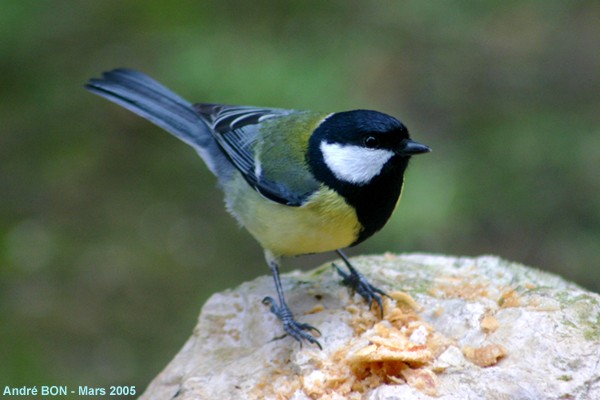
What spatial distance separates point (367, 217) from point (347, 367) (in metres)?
0.72

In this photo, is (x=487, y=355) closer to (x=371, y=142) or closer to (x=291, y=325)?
(x=291, y=325)

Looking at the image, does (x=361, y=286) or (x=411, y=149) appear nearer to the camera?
(x=411, y=149)

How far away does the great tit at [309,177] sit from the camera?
323 centimetres

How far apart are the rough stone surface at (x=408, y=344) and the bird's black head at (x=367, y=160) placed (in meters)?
0.41

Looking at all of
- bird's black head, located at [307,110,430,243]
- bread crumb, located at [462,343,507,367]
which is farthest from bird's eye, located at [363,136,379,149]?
bread crumb, located at [462,343,507,367]

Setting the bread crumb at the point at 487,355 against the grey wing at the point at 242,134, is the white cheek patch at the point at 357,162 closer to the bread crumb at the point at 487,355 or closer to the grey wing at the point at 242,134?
the grey wing at the point at 242,134

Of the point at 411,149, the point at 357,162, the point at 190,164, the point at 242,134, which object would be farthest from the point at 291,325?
the point at 190,164

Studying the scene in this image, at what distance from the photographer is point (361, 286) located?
11.2ft

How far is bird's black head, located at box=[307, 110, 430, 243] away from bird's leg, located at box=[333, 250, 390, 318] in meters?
0.20

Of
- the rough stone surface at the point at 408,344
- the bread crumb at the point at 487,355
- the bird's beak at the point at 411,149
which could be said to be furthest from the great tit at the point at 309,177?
the bread crumb at the point at 487,355

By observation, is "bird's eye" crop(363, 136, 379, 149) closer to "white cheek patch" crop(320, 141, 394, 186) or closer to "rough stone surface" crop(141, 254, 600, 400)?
"white cheek patch" crop(320, 141, 394, 186)

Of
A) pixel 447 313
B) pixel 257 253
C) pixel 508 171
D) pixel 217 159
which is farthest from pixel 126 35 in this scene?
pixel 447 313

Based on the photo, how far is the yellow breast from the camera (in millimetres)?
3303

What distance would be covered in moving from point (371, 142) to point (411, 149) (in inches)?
6.9
